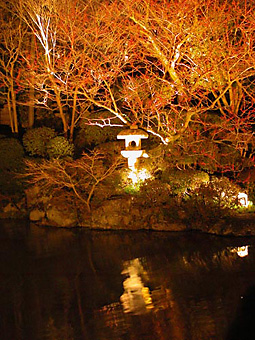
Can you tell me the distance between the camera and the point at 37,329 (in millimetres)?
4438

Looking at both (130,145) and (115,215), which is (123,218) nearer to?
(115,215)

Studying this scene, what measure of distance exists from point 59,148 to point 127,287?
21.6ft

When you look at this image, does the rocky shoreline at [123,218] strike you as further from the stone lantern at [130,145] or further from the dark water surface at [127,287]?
the stone lantern at [130,145]

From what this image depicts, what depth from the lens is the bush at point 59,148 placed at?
11.5 metres

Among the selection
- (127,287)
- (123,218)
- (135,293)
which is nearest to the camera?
(135,293)

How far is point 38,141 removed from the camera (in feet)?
39.5

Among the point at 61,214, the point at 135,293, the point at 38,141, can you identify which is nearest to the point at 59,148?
the point at 38,141

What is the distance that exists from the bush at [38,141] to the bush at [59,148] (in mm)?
515

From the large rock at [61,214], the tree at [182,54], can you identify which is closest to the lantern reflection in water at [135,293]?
the large rock at [61,214]

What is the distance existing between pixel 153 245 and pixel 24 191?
201 inches

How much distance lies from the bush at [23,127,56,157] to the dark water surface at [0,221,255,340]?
4.15 meters

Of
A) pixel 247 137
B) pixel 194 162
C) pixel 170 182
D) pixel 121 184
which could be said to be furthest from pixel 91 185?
pixel 247 137

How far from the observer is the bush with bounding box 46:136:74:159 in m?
11.5

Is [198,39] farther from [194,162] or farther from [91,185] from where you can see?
[91,185]
